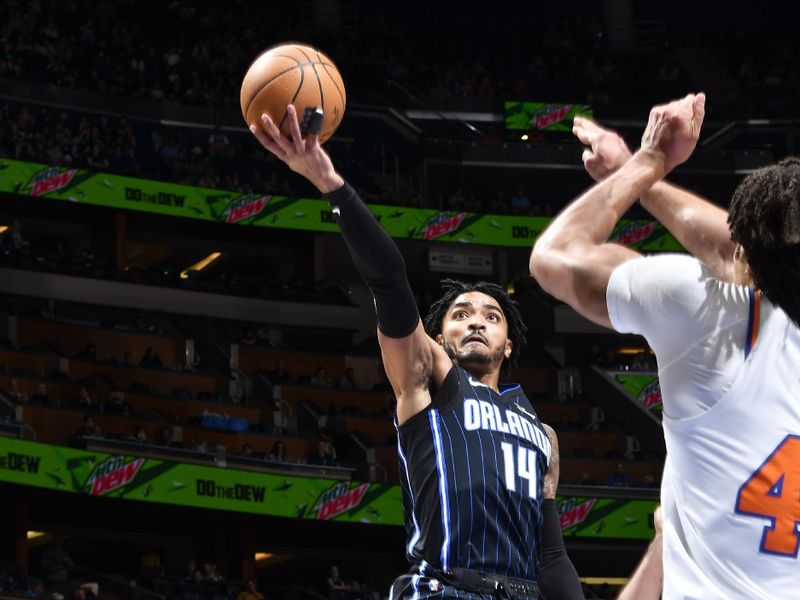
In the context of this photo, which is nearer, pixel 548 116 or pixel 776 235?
pixel 776 235

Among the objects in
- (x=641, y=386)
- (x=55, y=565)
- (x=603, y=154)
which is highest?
(x=603, y=154)

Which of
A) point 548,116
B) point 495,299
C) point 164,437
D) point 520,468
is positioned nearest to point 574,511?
point 164,437

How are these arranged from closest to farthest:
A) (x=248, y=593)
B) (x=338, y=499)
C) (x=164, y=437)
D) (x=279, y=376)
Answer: (x=248, y=593)
(x=164, y=437)
(x=338, y=499)
(x=279, y=376)

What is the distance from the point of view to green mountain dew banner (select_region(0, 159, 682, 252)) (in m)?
24.6

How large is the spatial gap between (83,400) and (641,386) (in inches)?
483

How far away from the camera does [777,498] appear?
2.39 meters

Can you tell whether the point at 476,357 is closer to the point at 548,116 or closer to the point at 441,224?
the point at 441,224

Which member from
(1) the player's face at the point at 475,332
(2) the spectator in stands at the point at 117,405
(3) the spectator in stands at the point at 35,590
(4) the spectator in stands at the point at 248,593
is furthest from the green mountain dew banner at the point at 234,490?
(1) the player's face at the point at 475,332

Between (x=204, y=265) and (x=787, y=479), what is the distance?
29341mm

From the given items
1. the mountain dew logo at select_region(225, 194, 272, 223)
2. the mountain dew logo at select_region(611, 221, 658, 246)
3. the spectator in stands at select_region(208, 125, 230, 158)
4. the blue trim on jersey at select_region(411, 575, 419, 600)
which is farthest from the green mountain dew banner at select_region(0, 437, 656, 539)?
the blue trim on jersey at select_region(411, 575, 419, 600)

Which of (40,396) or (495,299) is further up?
(495,299)

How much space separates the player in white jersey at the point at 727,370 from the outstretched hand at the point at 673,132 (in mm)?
237

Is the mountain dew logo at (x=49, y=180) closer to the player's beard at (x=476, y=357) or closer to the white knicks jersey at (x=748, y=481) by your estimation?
the player's beard at (x=476, y=357)

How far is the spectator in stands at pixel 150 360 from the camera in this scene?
24.2 metres
